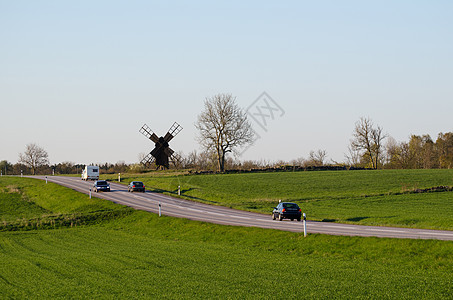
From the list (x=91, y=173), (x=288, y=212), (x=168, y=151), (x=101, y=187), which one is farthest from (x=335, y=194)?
(x=168, y=151)

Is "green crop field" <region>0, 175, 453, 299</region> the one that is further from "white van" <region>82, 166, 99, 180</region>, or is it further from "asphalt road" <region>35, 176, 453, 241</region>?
"white van" <region>82, 166, 99, 180</region>

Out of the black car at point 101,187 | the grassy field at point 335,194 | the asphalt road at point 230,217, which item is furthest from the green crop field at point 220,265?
the black car at point 101,187

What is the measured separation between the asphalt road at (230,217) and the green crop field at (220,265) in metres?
3.41

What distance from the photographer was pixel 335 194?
2375 inches

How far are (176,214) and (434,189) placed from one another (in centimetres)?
3359

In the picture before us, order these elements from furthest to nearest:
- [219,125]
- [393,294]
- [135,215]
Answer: [219,125] → [135,215] → [393,294]

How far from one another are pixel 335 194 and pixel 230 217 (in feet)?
73.5

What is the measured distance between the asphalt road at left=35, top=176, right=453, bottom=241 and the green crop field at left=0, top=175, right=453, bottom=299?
11.2 ft

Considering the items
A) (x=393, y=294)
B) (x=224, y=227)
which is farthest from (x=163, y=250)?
(x=393, y=294)

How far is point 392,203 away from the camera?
5081 centimetres

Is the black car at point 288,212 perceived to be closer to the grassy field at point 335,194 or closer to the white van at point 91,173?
the grassy field at point 335,194

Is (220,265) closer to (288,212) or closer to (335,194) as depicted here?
(288,212)

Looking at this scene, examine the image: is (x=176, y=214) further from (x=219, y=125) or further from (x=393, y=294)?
(x=219, y=125)

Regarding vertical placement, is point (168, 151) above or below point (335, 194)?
above
